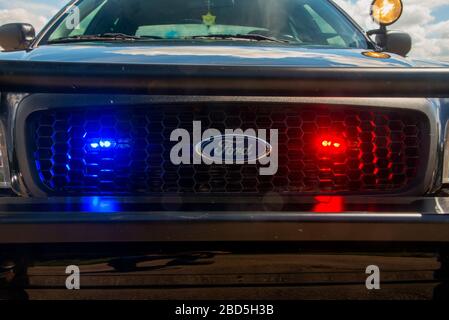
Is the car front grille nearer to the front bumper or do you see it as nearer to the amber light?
the front bumper

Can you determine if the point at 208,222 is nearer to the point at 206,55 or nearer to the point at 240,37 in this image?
the point at 206,55

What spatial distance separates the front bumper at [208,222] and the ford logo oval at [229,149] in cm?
14

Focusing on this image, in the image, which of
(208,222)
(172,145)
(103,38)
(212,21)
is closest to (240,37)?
(212,21)

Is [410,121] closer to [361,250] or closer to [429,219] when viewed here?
[429,219]

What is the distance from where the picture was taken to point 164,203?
1.83 metres

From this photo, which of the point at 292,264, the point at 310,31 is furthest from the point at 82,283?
the point at 310,31

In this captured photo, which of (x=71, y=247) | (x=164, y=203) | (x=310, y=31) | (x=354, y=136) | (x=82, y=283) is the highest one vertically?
(x=310, y=31)

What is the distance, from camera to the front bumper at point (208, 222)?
1.74 meters

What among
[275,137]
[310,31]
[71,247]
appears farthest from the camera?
[310,31]

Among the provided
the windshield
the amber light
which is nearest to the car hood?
the windshield

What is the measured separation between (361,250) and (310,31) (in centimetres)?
175

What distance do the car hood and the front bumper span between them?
514mm

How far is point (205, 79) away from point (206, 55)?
466 mm

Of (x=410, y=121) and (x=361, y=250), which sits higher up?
(x=410, y=121)
